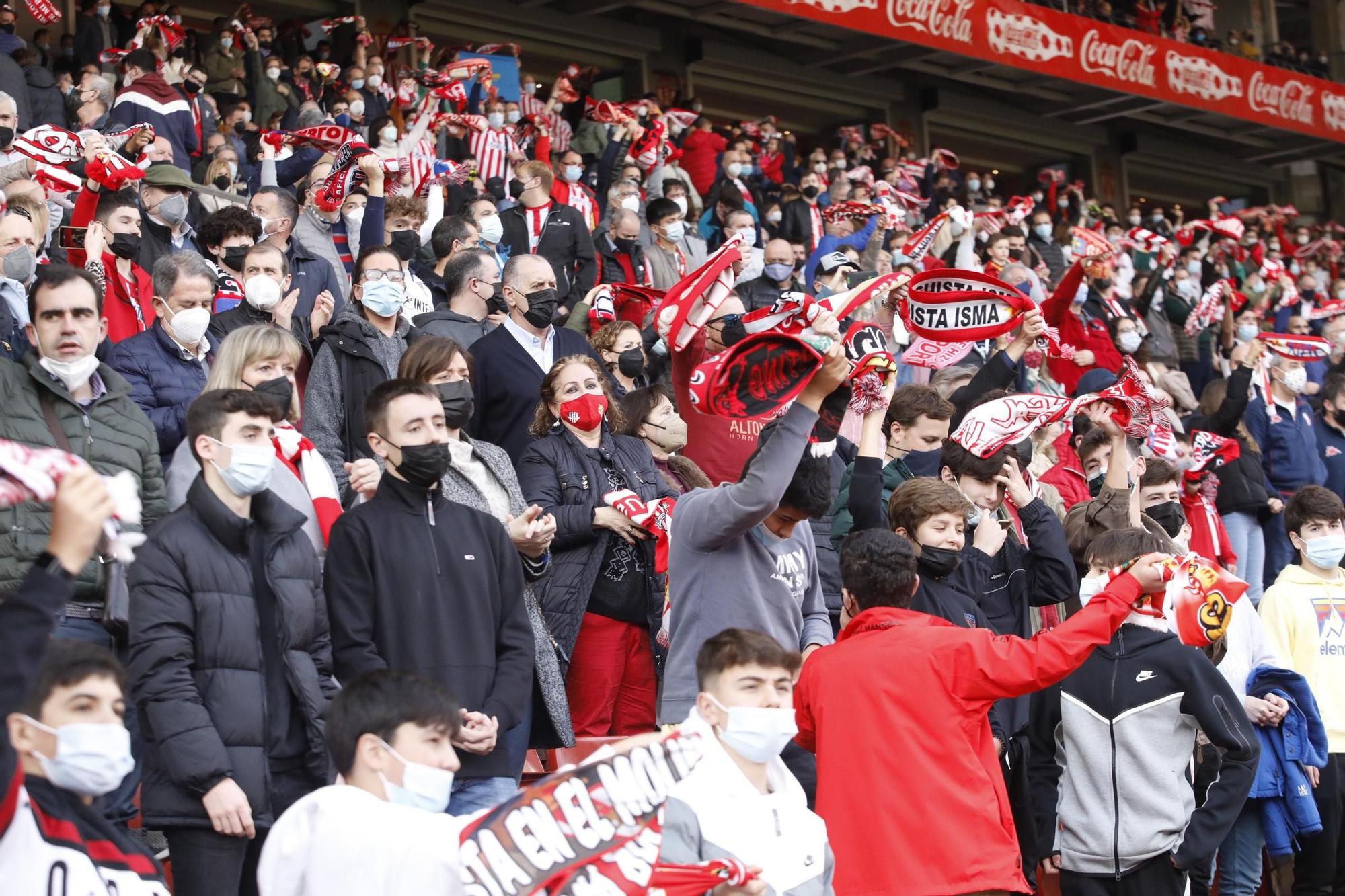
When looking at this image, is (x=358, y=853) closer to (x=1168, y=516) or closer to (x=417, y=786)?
(x=417, y=786)

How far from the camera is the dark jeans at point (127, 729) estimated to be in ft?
13.7

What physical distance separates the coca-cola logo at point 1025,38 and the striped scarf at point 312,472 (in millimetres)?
18337

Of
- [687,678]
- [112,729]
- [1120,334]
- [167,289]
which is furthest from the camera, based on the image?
[1120,334]

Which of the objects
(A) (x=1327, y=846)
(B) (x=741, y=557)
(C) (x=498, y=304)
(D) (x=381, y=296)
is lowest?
(A) (x=1327, y=846)

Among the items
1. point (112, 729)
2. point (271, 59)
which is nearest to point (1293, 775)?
point (112, 729)

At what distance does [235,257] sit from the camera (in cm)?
702

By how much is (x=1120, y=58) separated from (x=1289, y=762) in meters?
18.7

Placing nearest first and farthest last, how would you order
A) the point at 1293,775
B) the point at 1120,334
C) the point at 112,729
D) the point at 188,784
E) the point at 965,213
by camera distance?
the point at 112,729 → the point at 188,784 → the point at 1293,775 → the point at 965,213 → the point at 1120,334

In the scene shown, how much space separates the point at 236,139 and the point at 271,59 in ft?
8.48

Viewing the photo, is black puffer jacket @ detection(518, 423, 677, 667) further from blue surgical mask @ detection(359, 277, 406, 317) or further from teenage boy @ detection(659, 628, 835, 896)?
teenage boy @ detection(659, 628, 835, 896)

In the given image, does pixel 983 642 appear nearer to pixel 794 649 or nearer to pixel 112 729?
pixel 794 649

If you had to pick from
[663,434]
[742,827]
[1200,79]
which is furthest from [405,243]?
[1200,79]

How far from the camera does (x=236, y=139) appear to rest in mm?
11719

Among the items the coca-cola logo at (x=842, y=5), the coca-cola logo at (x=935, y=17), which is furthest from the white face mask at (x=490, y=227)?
the coca-cola logo at (x=935, y=17)
